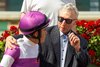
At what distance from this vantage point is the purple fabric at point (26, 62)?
335cm

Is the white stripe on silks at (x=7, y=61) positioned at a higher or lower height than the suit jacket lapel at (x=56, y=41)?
higher

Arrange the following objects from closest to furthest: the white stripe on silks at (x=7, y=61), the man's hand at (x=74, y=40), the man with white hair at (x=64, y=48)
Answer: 1. the white stripe on silks at (x=7, y=61)
2. the man's hand at (x=74, y=40)
3. the man with white hair at (x=64, y=48)

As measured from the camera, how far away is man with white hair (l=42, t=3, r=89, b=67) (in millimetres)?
3775

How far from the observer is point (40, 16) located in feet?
11.1

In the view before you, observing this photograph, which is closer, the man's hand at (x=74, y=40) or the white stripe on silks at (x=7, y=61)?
the white stripe on silks at (x=7, y=61)

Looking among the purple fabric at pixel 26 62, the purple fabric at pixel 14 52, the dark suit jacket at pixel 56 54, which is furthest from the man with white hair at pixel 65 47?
the purple fabric at pixel 14 52

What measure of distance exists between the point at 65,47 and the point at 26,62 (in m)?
0.59

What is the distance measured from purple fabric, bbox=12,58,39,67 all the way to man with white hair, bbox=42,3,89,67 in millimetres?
386

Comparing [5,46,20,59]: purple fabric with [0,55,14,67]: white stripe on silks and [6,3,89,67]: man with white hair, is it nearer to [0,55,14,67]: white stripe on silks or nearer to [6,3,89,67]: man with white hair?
[0,55,14,67]: white stripe on silks

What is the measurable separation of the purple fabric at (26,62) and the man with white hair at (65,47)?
39 centimetres

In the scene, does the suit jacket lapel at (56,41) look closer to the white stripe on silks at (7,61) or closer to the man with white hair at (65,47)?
the man with white hair at (65,47)

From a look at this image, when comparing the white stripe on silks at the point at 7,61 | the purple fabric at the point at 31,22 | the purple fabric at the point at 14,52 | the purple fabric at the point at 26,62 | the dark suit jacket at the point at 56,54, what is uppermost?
the purple fabric at the point at 31,22

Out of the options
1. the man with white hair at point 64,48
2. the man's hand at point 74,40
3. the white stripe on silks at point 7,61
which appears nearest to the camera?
the white stripe on silks at point 7,61

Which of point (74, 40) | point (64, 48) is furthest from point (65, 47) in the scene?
point (74, 40)
